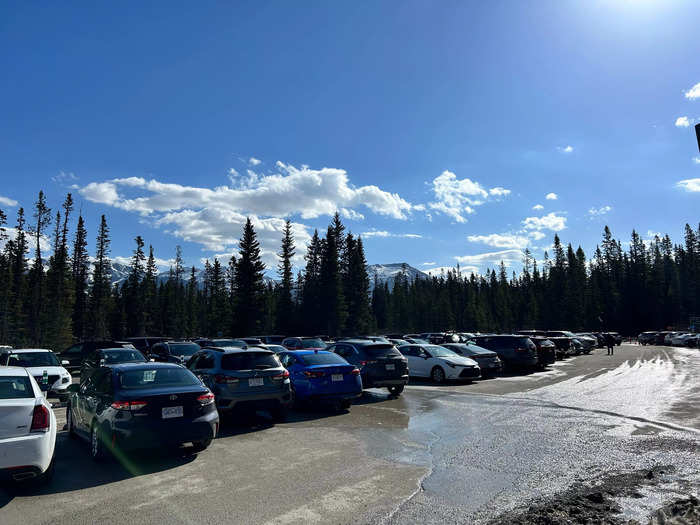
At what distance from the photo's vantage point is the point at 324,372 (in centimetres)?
1134

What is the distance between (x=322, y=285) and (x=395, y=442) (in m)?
55.1

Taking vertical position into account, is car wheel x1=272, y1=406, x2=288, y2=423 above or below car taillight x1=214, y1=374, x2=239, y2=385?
below

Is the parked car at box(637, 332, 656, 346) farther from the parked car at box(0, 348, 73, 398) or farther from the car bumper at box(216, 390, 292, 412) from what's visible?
the parked car at box(0, 348, 73, 398)

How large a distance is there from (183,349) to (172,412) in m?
14.1

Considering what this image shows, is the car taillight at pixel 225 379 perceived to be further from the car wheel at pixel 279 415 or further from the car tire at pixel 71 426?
the car tire at pixel 71 426

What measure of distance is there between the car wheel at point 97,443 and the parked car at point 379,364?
25.5 ft

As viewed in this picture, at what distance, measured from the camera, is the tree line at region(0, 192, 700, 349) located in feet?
173

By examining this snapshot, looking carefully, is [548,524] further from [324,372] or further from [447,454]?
[324,372]

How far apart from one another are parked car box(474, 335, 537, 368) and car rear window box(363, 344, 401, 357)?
963cm

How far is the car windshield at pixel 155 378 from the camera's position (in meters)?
7.18

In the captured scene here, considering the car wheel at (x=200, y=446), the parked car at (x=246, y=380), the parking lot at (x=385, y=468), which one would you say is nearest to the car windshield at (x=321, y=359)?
the parking lot at (x=385, y=468)

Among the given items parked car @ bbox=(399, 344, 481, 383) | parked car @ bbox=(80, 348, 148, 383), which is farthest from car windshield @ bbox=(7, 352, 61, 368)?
parked car @ bbox=(399, 344, 481, 383)

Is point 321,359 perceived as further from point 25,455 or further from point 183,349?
point 183,349

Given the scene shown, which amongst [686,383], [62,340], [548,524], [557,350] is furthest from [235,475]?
→ [62,340]
